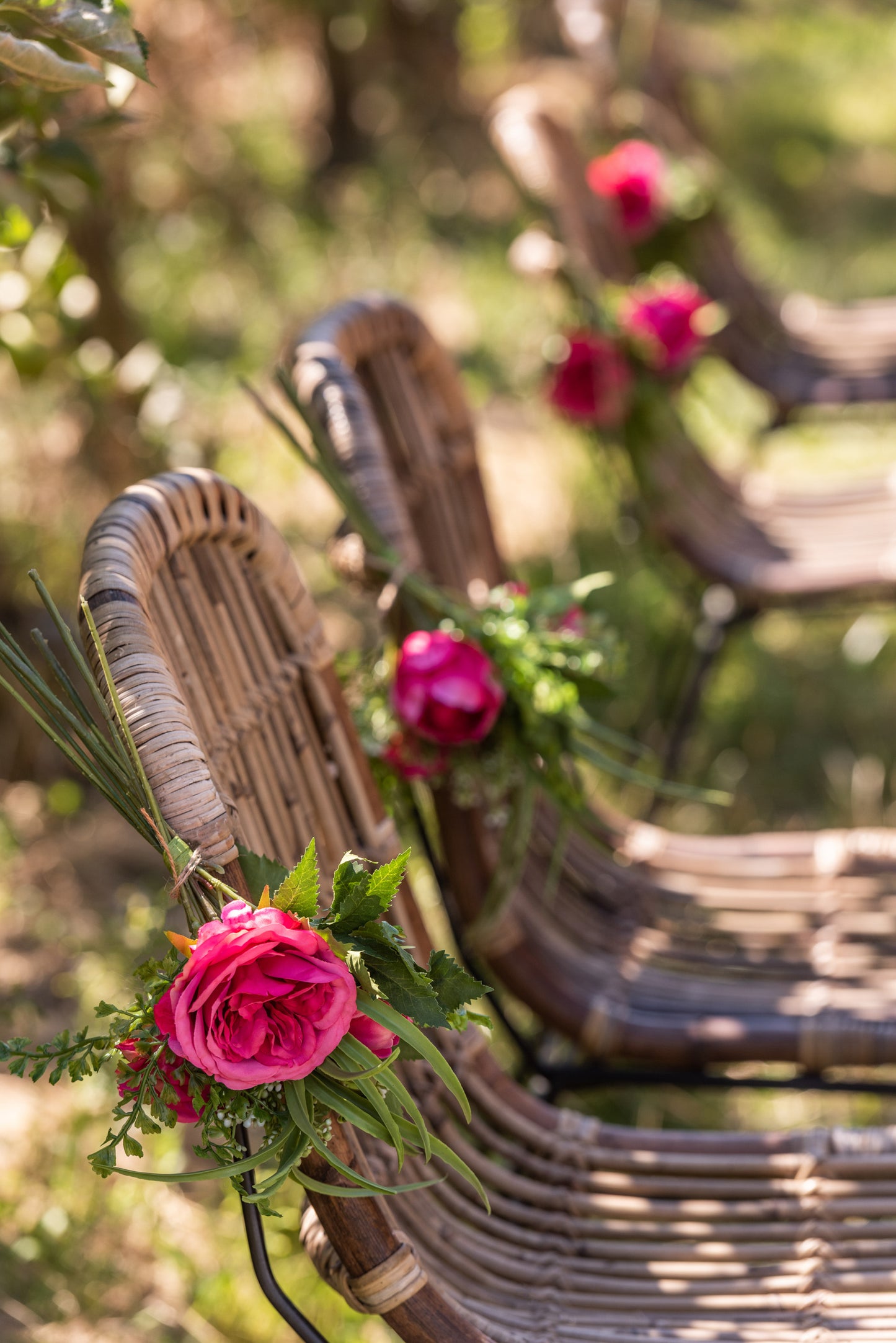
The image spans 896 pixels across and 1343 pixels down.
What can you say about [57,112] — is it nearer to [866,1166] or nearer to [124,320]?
[124,320]

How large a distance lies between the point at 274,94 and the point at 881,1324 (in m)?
5.28

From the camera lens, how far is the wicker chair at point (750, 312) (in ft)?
9.16

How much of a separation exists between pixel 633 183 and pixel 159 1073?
7.15 ft

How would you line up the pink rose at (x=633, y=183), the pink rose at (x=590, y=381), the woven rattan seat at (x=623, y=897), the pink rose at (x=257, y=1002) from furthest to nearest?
the pink rose at (x=633, y=183)
the pink rose at (x=590, y=381)
the woven rattan seat at (x=623, y=897)
the pink rose at (x=257, y=1002)

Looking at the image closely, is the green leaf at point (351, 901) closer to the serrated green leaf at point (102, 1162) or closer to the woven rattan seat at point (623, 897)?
the serrated green leaf at point (102, 1162)

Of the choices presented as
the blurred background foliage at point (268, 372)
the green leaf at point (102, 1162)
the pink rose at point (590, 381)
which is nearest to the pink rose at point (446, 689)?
the blurred background foliage at point (268, 372)

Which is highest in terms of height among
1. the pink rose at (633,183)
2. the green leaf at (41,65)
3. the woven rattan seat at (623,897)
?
the green leaf at (41,65)

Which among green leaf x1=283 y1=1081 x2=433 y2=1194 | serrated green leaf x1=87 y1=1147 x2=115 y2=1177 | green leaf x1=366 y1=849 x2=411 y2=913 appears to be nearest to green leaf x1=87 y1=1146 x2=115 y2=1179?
serrated green leaf x1=87 y1=1147 x2=115 y2=1177

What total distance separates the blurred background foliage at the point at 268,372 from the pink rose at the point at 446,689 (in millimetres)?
331

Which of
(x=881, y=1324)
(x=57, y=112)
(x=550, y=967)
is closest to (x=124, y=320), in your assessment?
(x=57, y=112)

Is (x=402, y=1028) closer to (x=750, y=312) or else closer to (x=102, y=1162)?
(x=102, y=1162)

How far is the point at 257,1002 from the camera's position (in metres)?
0.80

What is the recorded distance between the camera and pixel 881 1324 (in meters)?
1.11

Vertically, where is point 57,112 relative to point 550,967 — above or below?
above
